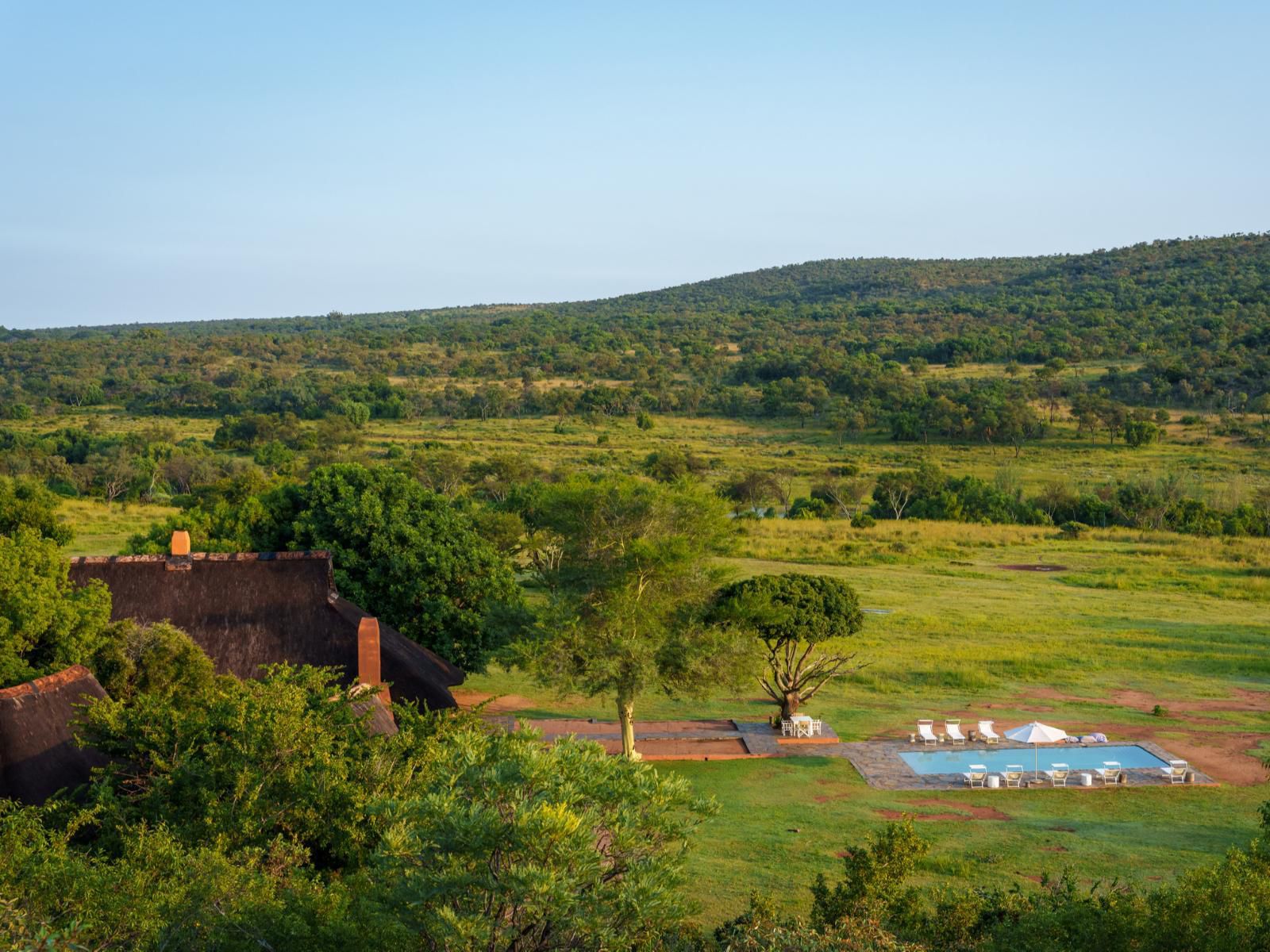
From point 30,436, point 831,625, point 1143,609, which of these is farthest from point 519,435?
point 831,625

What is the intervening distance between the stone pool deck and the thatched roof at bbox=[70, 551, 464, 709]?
23.0ft

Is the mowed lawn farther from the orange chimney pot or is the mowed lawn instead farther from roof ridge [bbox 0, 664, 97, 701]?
roof ridge [bbox 0, 664, 97, 701]

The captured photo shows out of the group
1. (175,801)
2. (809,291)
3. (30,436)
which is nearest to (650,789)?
(175,801)

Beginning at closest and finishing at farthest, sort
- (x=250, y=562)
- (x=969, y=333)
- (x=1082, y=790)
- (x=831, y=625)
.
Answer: (x=1082, y=790), (x=250, y=562), (x=831, y=625), (x=969, y=333)

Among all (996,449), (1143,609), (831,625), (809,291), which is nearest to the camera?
(831,625)

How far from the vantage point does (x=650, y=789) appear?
7820 millimetres

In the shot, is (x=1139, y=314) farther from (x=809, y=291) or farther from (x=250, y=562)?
Result: (x=250, y=562)

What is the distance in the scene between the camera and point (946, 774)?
18812mm

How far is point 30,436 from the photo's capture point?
7031 centimetres

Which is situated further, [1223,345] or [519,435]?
[1223,345]

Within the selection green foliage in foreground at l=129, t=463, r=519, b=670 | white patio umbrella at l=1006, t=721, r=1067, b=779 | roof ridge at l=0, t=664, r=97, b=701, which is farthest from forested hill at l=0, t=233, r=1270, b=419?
roof ridge at l=0, t=664, r=97, b=701

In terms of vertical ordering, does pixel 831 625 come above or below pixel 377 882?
below

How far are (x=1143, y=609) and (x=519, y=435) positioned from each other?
4741 cm

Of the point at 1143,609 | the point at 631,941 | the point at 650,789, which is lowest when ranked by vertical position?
the point at 1143,609
